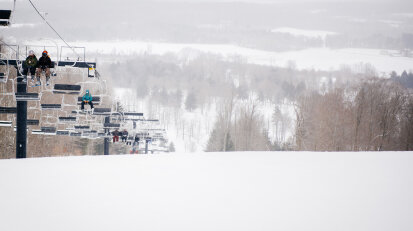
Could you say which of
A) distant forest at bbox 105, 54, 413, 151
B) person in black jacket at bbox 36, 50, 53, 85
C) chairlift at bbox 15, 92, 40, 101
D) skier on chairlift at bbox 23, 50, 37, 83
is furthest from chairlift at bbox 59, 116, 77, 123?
distant forest at bbox 105, 54, 413, 151

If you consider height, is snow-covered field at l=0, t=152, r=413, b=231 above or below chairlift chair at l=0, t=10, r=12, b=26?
below

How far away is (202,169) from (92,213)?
2577mm

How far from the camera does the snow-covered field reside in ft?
16.4

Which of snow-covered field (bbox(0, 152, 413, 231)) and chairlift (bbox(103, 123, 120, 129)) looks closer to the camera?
snow-covered field (bbox(0, 152, 413, 231))

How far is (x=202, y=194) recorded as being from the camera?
19.3 feet

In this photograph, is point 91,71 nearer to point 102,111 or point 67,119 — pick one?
point 102,111

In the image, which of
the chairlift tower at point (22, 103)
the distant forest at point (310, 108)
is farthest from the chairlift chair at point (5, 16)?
the distant forest at point (310, 108)

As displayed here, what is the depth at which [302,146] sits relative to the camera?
31.9 m

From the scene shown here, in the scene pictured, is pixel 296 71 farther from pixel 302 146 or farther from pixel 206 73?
pixel 302 146

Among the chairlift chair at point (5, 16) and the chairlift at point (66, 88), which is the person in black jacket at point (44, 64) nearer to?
the chairlift at point (66, 88)

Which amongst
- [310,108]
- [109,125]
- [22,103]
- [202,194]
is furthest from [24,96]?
[310,108]

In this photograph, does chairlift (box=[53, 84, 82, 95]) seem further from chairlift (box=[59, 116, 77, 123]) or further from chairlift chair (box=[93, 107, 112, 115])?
chairlift chair (box=[93, 107, 112, 115])

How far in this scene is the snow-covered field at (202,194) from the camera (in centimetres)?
500

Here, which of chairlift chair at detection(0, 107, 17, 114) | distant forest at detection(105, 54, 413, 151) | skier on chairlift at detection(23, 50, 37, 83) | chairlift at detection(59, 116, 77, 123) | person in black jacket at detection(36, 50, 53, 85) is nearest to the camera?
skier on chairlift at detection(23, 50, 37, 83)
